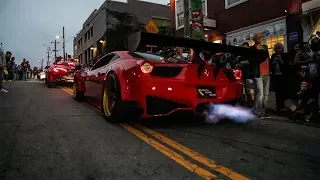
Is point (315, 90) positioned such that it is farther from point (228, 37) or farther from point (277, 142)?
point (228, 37)

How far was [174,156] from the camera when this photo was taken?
3.71 meters

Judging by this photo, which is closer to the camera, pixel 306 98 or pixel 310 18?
pixel 306 98

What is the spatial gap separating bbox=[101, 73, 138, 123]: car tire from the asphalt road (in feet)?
0.50

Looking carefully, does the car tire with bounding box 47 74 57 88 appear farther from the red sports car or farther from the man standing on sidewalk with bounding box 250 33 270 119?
the man standing on sidewalk with bounding box 250 33 270 119

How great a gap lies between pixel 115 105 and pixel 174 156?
1911mm

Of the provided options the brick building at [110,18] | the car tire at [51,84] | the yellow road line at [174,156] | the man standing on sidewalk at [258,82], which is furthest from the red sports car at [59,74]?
the brick building at [110,18]

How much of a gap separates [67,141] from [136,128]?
122 cm

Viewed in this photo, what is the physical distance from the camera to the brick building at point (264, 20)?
1069 centimetres

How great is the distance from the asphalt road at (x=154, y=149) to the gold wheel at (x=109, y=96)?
9.0 inches

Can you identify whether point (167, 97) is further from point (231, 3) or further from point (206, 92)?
point (231, 3)

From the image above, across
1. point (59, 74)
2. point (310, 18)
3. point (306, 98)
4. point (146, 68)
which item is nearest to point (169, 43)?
point (146, 68)

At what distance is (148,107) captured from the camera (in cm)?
489

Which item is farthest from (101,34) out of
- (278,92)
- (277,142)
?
(277,142)

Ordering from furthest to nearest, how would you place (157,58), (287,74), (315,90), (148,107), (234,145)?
1. (287,74)
2. (315,90)
3. (157,58)
4. (148,107)
5. (234,145)
